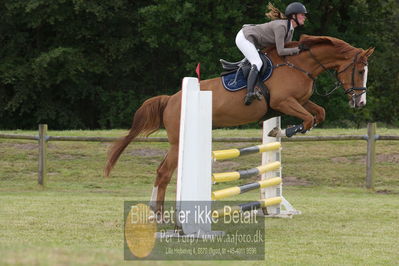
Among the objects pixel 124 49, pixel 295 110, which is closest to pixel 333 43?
pixel 295 110

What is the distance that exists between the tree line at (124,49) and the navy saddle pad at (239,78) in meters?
15.9

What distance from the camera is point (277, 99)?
Answer: 8.03m

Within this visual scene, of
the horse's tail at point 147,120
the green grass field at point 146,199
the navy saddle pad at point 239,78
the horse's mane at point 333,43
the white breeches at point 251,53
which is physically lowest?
the green grass field at point 146,199

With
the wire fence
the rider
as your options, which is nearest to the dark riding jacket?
the rider

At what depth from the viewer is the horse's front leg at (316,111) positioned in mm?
8406

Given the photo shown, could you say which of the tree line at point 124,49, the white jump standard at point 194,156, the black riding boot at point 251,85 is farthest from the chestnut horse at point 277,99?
the tree line at point 124,49

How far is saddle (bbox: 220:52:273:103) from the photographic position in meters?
8.07

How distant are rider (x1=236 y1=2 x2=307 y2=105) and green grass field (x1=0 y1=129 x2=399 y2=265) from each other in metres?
Answer: 1.57

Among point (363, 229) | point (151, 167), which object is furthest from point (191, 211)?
point (151, 167)

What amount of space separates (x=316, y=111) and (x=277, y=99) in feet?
2.14

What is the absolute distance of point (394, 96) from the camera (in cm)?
2825

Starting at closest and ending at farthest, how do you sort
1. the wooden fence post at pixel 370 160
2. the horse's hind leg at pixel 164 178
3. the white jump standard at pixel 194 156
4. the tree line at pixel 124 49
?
the white jump standard at pixel 194 156, the horse's hind leg at pixel 164 178, the wooden fence post at pixel 370 160, the tree line at pixel 124 49

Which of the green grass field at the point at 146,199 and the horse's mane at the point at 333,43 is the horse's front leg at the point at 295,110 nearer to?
the horse's mane at the point at 333,43

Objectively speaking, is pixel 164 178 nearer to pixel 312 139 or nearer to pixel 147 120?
pixel 147 120
